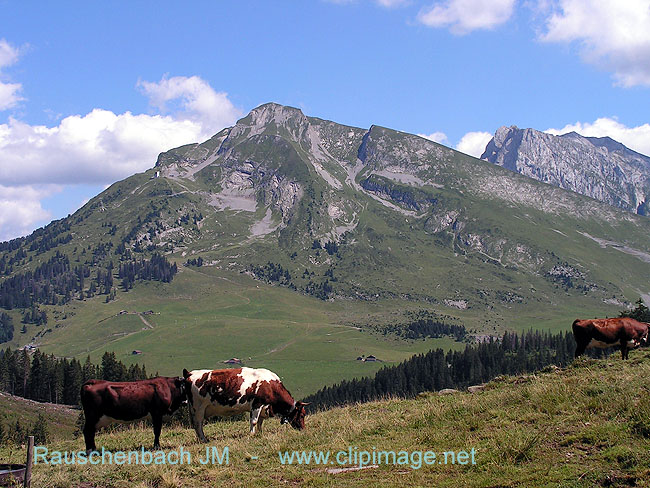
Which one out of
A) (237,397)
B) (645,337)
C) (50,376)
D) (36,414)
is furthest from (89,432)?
(50,376)

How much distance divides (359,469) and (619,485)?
774 centimetres

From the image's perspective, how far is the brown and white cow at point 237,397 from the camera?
2591 cm

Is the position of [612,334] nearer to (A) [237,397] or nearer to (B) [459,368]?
(A) [237,397]

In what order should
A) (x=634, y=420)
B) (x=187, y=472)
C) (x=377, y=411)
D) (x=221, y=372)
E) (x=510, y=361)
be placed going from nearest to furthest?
(x=634, y=420) < (x=187, y=472) < (x=221, y=372) < (x=377, y=411) < (x=510, y=361)

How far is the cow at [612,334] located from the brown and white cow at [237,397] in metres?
A: 20.3

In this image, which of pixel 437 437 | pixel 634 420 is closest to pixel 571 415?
pixel 634 420

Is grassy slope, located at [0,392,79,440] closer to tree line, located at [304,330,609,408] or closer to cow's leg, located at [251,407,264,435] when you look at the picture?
tree line, located at [304,330,609,408]

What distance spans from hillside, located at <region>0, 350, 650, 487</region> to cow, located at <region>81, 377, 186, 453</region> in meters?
1.59

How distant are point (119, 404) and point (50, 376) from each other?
5440 inches

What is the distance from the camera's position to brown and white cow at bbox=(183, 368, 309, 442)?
25906 millimetres

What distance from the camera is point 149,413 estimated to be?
25281 millimetres

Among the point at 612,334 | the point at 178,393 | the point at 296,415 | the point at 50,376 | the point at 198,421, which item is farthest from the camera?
the point at 50,376

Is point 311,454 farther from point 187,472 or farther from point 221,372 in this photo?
point 221,372

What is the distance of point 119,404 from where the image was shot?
81.8 feet
